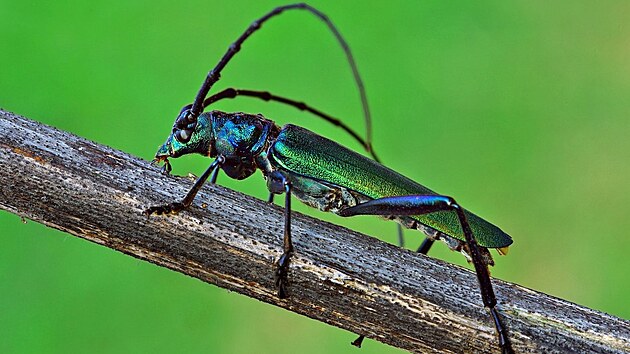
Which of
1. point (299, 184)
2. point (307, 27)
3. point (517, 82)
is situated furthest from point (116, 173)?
point (517, 82)

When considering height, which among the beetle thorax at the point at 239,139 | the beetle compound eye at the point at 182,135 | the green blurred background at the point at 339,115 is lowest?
the beetle compound eye at the point at 182,135

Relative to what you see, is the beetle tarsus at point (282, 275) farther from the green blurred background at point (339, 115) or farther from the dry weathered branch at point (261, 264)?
the green blurred background at point (339, 115)

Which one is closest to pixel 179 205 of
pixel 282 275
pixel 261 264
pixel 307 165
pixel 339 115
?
pixel 261 264

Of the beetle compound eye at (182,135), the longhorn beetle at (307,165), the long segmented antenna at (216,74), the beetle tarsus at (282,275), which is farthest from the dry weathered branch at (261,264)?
the beetle compound eye at (182,135)

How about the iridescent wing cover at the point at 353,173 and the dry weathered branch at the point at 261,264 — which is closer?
the dry weathered branch at the point at 261,264

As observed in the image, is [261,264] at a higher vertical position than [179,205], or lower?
lower

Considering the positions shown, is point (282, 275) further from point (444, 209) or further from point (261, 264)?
point (444, 209)
